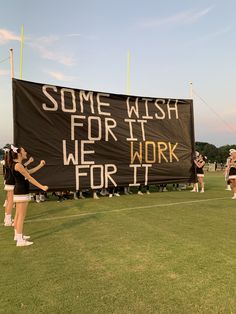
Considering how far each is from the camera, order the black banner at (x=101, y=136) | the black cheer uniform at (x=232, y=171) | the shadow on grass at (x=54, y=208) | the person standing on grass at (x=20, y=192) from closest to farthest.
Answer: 1. the person standing on grass at (x=20, y=192)
2. the shadow on grass at (x=54, y=208)
3. the black banner at (x=101, y=136)
4. the black cheer uniform at (x=232, y=171)

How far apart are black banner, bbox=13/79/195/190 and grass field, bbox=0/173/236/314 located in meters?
3.08

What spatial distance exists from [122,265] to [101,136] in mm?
8052

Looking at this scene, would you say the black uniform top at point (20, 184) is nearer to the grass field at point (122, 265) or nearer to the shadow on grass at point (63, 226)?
the grass field at point (122, 265)

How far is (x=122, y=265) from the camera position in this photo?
4977 millimetres

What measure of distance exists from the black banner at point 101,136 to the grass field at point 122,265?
10.1ft

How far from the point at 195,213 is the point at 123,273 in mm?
5022

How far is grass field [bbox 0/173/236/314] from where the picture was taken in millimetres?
3738

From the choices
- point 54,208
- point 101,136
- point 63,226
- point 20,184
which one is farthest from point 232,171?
point 20,184

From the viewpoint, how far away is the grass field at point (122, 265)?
374 cm

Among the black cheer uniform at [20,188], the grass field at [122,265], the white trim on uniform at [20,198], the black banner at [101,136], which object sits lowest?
the grass field at [122,265]

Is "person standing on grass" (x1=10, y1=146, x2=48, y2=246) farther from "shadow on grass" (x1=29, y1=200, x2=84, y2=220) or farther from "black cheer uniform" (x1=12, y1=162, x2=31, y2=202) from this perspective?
"shadow on grass" (x1=29, y1=200, x2=84, y2=220)

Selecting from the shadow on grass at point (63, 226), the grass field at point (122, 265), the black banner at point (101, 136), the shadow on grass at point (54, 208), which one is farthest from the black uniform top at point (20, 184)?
the black banner at point (101, 136)

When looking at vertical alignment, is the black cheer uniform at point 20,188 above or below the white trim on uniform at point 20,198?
above

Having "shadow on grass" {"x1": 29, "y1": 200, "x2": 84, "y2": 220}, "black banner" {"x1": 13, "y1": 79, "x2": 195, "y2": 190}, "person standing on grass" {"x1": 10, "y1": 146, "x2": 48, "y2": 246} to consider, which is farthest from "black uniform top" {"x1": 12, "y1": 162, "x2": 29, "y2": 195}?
"black banner" {"x1": 13, "y1": 79, "x2": 195, "y2": 190}
